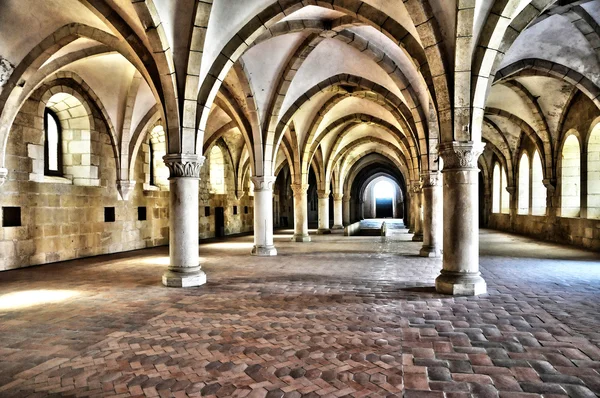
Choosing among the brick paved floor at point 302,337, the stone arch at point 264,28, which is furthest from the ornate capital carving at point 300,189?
the stone arch at point 264,28

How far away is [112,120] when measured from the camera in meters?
11.7

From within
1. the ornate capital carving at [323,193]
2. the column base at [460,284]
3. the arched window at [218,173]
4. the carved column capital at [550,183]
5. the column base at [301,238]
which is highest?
the arched window at [218,173]

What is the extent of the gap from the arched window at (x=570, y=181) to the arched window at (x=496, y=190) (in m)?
8.09

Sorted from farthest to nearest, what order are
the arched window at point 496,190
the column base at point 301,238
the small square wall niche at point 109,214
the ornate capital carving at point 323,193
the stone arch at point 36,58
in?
the arched window at point 496,190 → the ornate capital carving at point 323,193 → the column base at point 301,238 → the small square wall niche at point 109,214 → the stone arch at point 36,58

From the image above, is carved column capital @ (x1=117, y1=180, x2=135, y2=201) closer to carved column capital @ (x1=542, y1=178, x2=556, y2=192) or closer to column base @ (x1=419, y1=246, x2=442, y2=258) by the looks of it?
column base @ (x1=419, y1=246, x2=442, y2=258)

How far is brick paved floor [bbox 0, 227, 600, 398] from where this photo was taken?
2971 millimetres

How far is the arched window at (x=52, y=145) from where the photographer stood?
1069 centimetres

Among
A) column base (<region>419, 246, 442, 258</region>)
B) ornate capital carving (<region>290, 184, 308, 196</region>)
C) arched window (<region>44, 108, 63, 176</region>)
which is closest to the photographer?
column base (<region>419, 246, 442, 258</region>)

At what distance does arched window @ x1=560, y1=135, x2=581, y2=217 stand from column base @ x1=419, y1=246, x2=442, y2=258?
21.0 ft

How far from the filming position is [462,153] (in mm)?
5828

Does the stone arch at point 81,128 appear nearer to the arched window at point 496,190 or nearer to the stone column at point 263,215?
the stone column at point 263,215

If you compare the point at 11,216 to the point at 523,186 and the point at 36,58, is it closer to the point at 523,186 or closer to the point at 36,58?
the point at 36,58

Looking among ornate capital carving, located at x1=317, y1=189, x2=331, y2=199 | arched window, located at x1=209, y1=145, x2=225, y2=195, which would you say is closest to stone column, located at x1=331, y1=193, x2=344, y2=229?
ornate capital carving, located at x1=317, y1=189, x2=331, y2=199

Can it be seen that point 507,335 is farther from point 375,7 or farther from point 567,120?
point 567,120
